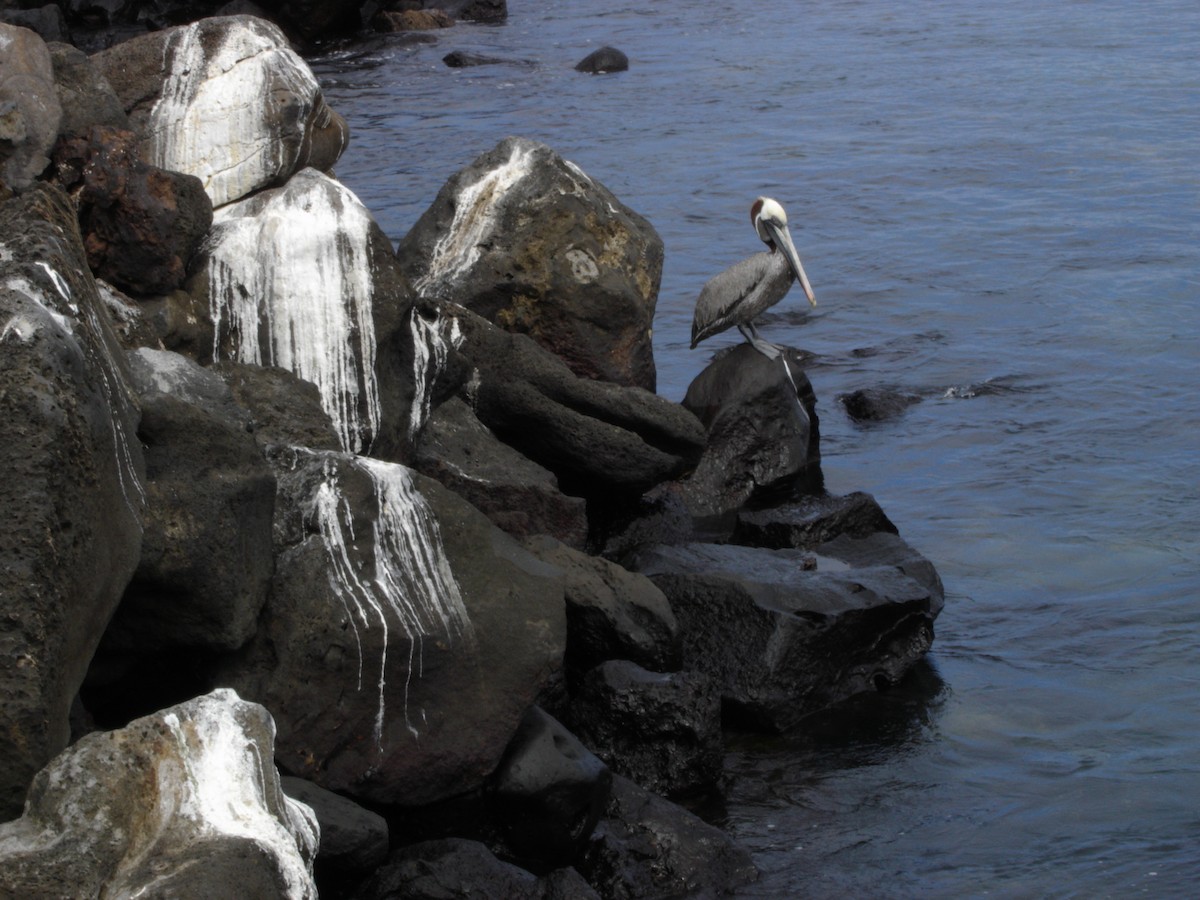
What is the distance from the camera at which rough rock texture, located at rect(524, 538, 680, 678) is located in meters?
7.09

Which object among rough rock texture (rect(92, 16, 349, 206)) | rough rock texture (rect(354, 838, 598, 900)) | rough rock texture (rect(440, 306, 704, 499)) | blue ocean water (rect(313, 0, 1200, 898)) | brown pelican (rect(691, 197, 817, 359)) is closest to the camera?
rough rock texture (rect(354, 838, 598, 900))

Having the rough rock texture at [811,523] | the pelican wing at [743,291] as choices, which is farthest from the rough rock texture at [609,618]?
the pelican wing at [743,291]

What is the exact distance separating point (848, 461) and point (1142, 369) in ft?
10.9

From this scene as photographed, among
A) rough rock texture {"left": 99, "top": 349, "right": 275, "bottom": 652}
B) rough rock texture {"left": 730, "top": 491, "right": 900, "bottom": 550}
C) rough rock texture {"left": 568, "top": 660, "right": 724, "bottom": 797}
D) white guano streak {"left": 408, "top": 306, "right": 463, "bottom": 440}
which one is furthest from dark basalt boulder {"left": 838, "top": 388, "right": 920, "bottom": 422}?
rough rock texture {"left": 99, "top": 349, "right": 275, "bottom": 652}

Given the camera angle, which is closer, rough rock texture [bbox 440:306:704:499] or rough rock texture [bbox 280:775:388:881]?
rough rock texture [bbox 280:775:388:881]

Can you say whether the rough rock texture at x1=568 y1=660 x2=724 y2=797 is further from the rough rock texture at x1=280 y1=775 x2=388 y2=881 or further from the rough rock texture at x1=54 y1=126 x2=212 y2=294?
the rough rock texture at x1=54 y1=126 x2=212 y2=294

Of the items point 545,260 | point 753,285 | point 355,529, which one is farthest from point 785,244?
point 355,529

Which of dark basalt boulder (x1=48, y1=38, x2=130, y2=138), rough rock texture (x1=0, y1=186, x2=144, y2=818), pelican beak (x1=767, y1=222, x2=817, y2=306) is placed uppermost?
dark basalt boulder (x1=48, y1=38, x2=130, y2=138)

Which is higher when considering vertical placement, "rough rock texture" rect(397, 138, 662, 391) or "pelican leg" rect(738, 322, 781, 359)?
"rough rock texture" rect(397, 138, 662, 391)

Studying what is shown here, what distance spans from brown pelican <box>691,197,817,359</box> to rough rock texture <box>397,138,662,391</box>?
80 centimetres

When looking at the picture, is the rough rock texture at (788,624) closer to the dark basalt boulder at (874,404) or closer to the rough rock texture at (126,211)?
the rough rock texture at (126,211)

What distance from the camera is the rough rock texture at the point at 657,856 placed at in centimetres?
609

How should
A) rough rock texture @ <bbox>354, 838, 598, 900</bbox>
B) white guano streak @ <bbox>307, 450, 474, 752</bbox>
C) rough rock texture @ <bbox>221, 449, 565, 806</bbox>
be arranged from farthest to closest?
white guano streak @ <bbox>307, 450, 474, 752</bbox>
rough rock texture @ <bbox>221, 449, 565, 806</bbox>
rough rock texture @ <bbox>354, 838, 598, 900</bbox>

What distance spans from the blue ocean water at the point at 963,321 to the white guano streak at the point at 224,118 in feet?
13.3
